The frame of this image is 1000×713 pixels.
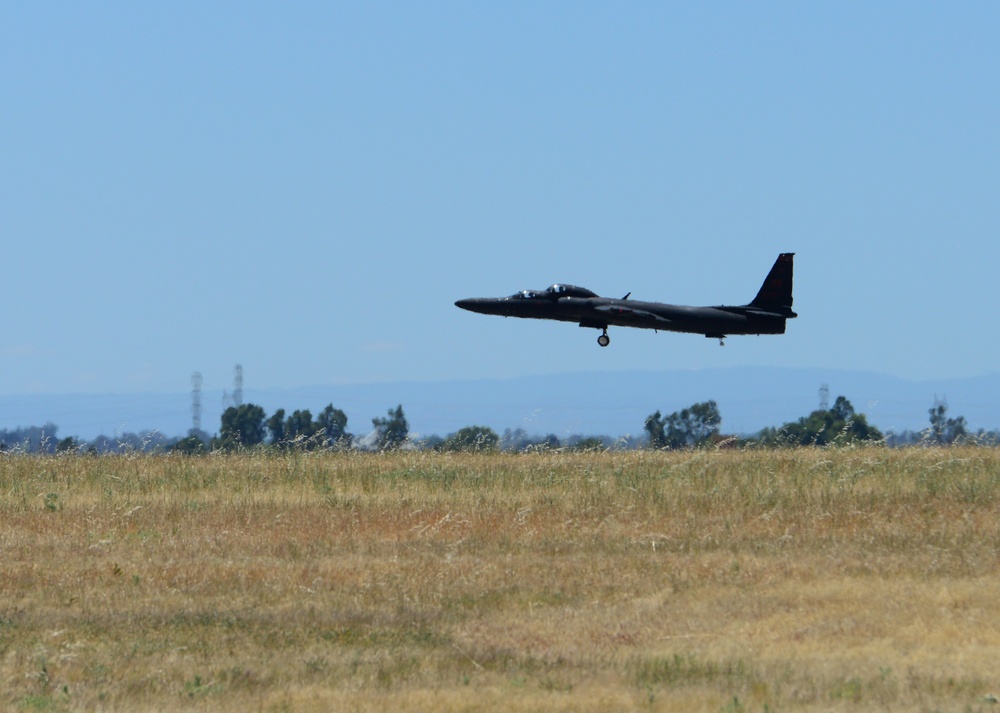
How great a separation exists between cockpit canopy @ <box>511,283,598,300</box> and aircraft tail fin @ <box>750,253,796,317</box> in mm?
5359

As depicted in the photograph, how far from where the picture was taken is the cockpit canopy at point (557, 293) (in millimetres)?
47094

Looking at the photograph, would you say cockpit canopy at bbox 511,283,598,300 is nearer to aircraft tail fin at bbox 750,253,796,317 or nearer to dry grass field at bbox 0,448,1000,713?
aircraft tail fin at bbox 750,253,796,317

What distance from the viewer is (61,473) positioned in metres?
30.3

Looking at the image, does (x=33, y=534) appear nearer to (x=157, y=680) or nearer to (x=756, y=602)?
(x=157, y=680)

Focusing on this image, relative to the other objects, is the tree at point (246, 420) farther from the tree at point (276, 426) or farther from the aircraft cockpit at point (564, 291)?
the aircraft cockpit at point (564, 291)

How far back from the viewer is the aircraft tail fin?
46062mm

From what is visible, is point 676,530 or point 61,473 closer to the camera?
point 676,530

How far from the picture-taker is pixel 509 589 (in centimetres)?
1777

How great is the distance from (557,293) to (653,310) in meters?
3.38

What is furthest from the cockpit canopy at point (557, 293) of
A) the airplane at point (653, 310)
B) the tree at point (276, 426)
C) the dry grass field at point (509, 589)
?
the tree at point (276, 426)

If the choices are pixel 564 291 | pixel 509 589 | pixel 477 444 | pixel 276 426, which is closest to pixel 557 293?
pixel 564 291

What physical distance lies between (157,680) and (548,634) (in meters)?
4.16

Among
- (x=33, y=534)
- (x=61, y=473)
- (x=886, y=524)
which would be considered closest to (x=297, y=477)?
(x=61, y=473)

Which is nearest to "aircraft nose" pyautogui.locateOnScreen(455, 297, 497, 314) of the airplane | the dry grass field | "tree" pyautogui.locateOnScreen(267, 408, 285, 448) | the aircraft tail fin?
the airplane
